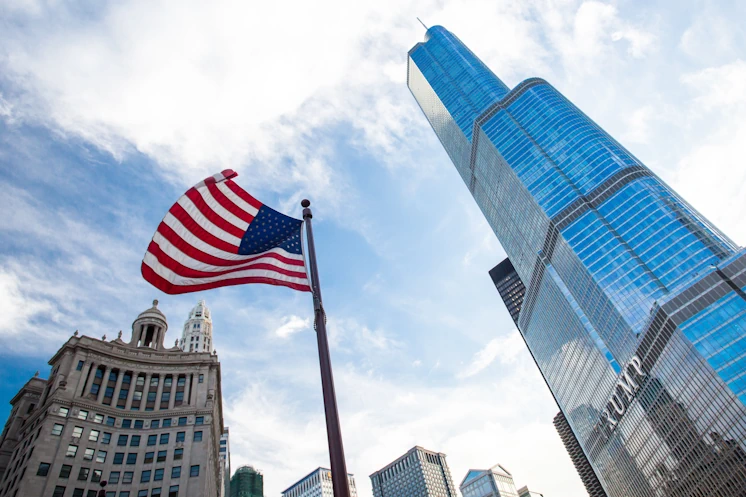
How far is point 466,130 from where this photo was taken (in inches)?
6964

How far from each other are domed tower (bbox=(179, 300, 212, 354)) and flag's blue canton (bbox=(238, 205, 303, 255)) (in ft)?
415

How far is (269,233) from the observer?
20047 millimetres

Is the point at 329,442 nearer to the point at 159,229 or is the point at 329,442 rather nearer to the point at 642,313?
the point at 159,229

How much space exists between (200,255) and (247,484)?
174792mm

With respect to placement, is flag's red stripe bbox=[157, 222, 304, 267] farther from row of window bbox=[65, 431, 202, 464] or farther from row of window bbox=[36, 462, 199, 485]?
row of window bbox=[65, 431, 202, 464]

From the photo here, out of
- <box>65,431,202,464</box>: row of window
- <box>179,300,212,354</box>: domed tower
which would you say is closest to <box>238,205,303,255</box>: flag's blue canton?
<box>65,431,202,464</box>: row of window

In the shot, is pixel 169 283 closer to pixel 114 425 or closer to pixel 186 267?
pixel 186 267

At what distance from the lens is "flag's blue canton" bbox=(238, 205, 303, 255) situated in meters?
19.9

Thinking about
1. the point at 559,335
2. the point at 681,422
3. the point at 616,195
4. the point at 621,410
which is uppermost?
the point at 616,195

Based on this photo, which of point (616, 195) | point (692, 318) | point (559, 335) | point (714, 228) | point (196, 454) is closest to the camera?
point (196, 454)

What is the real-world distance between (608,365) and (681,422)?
2043 centimetres

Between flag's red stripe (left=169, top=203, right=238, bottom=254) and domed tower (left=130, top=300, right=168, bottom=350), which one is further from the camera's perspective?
domed tower (left=130, top=300, right=168, bottom=350)

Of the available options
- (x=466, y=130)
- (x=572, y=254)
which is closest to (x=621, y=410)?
(x=572, y=254)

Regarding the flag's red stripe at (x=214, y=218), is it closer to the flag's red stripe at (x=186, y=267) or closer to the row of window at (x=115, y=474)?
the flag's red stripe at (x=186, y=267)
